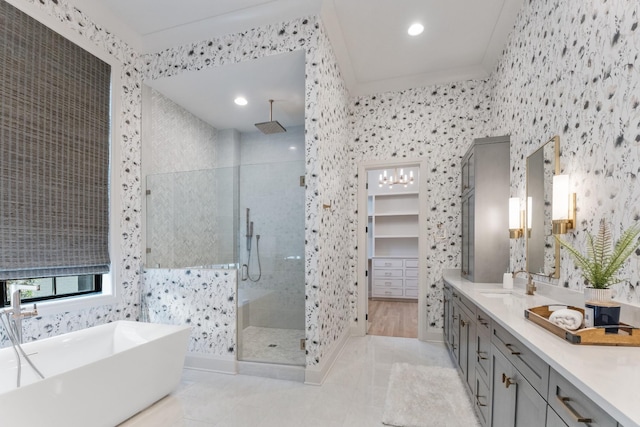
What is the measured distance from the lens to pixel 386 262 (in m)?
6.46

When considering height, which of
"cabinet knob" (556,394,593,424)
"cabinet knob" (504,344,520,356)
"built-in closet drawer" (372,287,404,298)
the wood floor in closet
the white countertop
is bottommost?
the wood floor in closet

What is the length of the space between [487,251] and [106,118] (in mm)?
A: 3951

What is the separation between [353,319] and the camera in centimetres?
421

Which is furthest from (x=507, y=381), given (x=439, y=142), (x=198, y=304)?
(x=439, y=142)

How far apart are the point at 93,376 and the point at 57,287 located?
116 centimetres

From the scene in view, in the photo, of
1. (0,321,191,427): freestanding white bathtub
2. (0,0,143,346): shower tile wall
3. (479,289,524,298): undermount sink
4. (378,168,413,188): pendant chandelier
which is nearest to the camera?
(0,321,191,427): freestanding white bathtub

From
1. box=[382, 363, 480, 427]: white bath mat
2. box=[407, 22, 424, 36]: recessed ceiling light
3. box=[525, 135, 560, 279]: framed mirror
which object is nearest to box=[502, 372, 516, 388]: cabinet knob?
box=[382, 363, 480, 427]: white bath mat

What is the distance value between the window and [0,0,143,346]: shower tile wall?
0.64ft

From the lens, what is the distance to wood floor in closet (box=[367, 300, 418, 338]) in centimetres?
436

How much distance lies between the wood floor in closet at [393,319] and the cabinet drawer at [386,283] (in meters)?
0.32

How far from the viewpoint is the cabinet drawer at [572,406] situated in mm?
857

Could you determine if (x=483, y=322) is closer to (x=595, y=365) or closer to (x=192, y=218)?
(x=595, y=365)

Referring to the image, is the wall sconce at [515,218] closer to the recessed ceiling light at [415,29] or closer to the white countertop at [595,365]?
the white countertop at [595,365]

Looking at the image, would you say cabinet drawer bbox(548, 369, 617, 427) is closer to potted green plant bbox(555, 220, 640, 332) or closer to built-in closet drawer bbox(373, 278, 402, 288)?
potted green plant bbox(555, 220, 640, 332)
